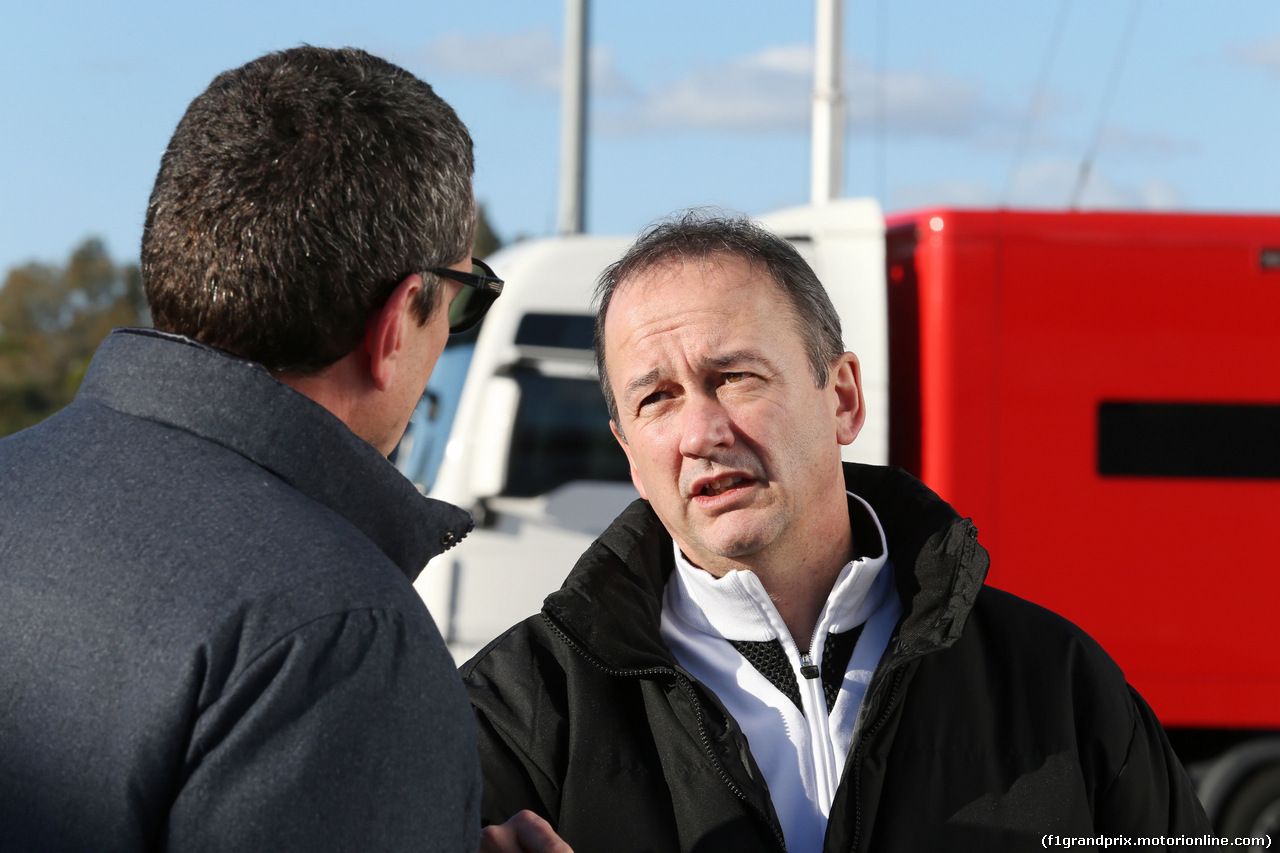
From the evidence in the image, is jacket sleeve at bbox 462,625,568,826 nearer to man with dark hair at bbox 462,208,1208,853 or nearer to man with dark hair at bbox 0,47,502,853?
man with dark hair at bbox 462,208,1208,853

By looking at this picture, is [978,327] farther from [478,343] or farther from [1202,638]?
[478,343]

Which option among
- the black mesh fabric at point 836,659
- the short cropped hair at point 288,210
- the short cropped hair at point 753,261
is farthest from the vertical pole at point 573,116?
the short cropped hair at point 288,210

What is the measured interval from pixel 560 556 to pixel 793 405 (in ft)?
10.6

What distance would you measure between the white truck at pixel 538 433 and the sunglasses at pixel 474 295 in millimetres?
3626

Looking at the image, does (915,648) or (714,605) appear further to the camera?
(714,605)

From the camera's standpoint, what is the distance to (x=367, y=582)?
113cm

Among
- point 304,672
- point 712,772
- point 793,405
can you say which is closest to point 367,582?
point 304,672

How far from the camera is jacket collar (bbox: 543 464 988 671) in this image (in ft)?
6.23

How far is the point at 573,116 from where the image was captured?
10727 mm

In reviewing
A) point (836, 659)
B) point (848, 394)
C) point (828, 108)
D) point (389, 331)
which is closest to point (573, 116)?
point (828, 108)

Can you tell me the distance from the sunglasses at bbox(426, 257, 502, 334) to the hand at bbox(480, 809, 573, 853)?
644 mm

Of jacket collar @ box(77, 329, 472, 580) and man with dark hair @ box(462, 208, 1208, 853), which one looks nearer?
jacket collar @ box(77, 329, 472, 580)

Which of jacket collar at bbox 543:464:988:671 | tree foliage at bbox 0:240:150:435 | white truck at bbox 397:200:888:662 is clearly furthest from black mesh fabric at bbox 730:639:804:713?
tree foliage at bbox 0:240:150:435

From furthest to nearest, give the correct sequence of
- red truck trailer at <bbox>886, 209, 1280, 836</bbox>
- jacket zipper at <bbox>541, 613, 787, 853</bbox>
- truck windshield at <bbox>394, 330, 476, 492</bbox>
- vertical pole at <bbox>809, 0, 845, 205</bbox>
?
vertical pole at <bbox>809, 0, 845, 205</bbox>, truck windshield at <bbox>394, 330, 476, 492</bbox>, red truck trailer at <bbox>886, 209, 1280, 836</bbox>, jacket zipper at <bbox>541, 613, 787, 853</bbox>
